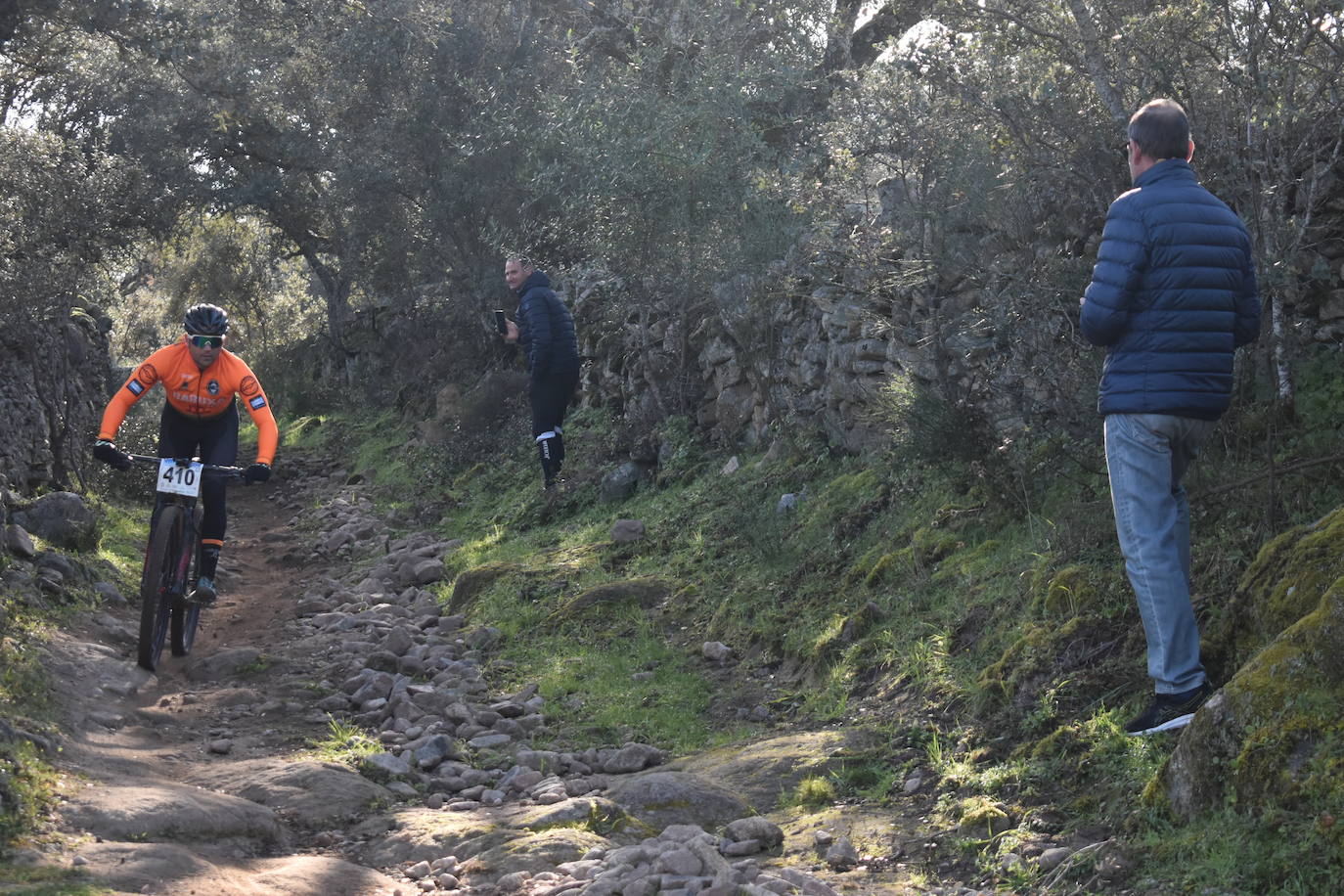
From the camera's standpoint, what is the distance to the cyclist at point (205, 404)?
780cm

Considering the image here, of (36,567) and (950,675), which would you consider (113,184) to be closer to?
(36,567)

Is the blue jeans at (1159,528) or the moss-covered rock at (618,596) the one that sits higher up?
the blue jeans at (1159,528)

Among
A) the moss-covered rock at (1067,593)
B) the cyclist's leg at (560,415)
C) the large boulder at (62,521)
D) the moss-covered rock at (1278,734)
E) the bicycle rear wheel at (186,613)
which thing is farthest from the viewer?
the cyclist's leg at (560,415)

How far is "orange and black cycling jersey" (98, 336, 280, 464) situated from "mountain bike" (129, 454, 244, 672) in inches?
13.5

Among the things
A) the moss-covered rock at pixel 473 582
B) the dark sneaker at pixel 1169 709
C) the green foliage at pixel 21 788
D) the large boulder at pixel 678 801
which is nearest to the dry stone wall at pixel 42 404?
the moss-covered rock at pixel 473 582

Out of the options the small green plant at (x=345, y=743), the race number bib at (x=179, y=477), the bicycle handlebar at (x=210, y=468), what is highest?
the bicycle handlebar at (x=210, y=468)

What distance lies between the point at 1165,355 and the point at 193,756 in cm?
491

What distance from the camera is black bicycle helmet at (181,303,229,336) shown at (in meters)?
7.78

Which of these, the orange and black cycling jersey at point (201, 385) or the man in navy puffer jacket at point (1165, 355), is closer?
the man in navy puffer jacket at point (1165, 355)

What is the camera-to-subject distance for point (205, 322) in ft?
25.7

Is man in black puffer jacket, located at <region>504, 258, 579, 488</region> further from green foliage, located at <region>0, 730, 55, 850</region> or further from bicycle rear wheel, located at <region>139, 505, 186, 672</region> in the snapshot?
green foliage, located at <region>0, 730, 55, 850</region>

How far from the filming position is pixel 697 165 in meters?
11.6

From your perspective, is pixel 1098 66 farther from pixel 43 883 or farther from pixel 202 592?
pixel 43 883

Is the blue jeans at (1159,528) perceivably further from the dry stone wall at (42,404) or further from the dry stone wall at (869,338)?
the dry stone wall at (42,404)
